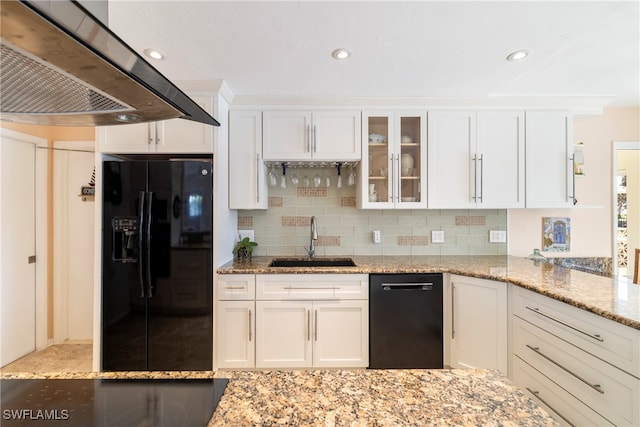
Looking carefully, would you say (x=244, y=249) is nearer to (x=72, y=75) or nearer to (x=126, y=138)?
(x=126, y=138)

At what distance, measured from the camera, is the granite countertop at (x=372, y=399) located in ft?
1.95

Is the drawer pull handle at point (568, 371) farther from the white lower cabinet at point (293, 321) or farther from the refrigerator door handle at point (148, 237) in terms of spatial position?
the refrigerator door handle at point (148, 237)

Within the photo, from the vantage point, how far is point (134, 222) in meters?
2.02

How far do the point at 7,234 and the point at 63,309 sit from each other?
0.85 metres

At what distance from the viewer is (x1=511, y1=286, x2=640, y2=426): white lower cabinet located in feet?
3.86

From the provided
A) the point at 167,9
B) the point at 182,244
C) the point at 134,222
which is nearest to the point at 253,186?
the point at 182,244

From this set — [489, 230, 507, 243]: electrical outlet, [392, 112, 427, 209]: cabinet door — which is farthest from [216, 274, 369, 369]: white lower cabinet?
[489, 230, 507, 243]: electrical outlet

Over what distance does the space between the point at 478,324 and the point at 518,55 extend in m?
1.84

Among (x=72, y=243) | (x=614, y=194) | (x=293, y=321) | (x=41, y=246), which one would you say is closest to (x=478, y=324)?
(x=293, y=321)

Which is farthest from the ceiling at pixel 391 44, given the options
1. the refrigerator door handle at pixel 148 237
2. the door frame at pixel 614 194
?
the refrigerator door handle at pixel 148 237

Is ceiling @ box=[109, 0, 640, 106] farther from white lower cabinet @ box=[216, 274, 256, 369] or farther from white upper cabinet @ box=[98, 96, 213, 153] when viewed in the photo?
white lower cabinet @ box=[216, 274, 256, 369]

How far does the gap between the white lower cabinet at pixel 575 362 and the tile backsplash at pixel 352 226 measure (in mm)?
979

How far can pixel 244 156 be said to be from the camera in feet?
7.89

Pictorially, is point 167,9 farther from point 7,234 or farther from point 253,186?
point 7,234
